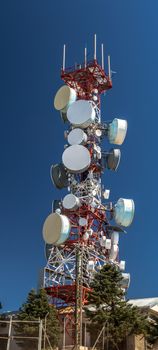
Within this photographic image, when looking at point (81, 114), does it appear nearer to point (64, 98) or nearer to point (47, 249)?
point (64, 98)

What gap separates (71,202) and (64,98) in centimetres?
1456

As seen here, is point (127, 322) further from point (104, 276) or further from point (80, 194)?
point (80, 194)

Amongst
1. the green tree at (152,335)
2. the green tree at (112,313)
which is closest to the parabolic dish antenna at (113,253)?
the green tree at (112,313)

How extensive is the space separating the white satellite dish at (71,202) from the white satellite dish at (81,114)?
9371mm

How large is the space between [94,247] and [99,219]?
11.4 ft

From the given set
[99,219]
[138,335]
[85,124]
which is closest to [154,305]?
[138,335]

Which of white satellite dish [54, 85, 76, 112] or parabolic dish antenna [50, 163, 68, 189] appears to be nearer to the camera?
parabolic dish antenna [50, 163, 68, 189]

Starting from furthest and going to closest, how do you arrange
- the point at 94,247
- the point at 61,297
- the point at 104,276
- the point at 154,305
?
the point at 94,247 < the point at 61,297 < the point at 154,305 < the point at 104,276

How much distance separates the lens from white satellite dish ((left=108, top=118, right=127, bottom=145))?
62.8 meters

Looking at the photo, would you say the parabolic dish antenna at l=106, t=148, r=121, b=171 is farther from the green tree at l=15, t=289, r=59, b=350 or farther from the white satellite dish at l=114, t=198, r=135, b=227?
the green tree at l=15, t=289, r=59, b=350

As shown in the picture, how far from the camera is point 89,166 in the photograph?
61.7 m

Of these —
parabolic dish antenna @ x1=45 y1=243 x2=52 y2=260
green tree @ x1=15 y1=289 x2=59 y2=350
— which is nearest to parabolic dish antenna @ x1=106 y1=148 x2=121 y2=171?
parabolic dish antenna @ x1=45 y1=243 x2=52 y2=260

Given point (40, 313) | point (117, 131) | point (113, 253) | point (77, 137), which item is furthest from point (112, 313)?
point (117, 131)

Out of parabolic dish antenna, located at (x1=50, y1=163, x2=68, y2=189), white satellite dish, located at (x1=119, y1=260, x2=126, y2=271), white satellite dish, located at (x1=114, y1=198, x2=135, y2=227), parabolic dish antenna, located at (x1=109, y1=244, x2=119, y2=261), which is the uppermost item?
parabolic dish antenna, located at (x1=50, y1=163, x2=68, y2=189)
